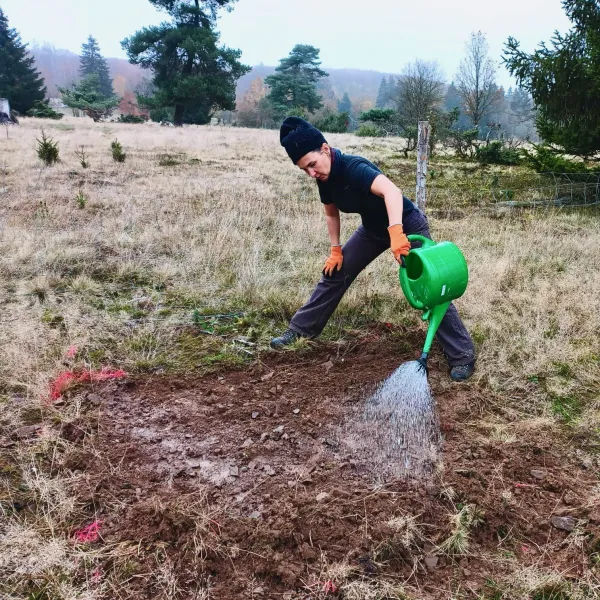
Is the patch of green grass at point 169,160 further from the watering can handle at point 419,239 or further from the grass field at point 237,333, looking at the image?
the watering can handle at point 419,239

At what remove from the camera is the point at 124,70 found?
468ft

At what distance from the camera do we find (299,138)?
244cm

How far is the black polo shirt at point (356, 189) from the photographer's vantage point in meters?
2.61

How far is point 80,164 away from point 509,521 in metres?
10.9

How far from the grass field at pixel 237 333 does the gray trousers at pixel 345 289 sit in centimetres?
16

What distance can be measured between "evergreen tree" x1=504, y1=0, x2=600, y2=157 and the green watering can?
5980mm

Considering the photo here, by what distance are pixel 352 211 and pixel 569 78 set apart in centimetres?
608

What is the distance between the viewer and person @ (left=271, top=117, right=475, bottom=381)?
2467 millimetres

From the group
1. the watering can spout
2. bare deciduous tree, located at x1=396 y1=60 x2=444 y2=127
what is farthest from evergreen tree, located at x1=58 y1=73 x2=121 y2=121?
the watering can spout

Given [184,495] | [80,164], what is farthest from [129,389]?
[80,164]

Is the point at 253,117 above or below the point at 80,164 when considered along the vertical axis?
above

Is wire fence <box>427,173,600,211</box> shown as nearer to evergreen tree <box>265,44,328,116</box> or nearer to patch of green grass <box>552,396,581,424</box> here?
patch of green grass <box>552,396,581,424</box>

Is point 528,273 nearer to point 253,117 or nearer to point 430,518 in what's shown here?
point 430,518

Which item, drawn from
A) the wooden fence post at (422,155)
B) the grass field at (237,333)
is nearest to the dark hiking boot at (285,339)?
the grass field at (237,333)
